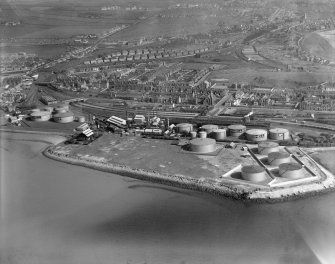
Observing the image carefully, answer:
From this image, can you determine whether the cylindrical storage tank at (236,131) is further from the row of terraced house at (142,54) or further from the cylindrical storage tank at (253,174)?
the row of terraced house at (142,54)

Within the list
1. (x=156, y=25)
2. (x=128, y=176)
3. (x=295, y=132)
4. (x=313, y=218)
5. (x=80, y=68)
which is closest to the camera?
(x=313, y=218)

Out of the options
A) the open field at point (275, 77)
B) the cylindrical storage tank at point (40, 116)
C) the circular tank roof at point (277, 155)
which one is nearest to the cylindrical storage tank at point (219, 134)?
the circular tank roof at point (277, 155)

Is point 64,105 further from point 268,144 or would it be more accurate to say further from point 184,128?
point 268,144

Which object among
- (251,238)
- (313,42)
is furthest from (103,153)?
(313,42)

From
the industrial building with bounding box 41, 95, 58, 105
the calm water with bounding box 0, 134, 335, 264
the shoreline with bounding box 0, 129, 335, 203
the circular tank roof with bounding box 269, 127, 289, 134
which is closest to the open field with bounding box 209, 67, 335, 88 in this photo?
the circular tank roof with bounding box 269, 127, 289, 134

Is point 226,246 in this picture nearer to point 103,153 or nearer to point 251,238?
point 251,238
